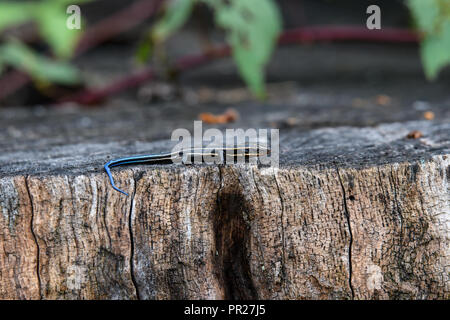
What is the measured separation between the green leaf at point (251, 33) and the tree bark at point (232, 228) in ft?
3.77

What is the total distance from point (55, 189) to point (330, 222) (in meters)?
0.80

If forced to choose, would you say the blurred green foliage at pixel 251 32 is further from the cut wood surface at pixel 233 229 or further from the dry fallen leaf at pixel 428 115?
the cut wood surface at pixel 233 229

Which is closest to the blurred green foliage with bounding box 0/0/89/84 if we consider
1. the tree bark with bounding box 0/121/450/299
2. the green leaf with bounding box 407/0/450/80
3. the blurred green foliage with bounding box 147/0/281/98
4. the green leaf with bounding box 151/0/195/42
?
the green leaf with bounding box 151/0/195/42

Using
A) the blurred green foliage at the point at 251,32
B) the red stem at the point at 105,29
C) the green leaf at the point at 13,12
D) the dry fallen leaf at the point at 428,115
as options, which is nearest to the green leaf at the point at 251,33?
the blurred green foliage at the point at 251,32

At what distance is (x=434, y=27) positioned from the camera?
8.34 feet

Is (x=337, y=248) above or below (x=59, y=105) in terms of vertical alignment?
below

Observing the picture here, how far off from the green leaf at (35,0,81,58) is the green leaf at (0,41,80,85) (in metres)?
0.23

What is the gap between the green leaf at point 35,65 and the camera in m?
3.13

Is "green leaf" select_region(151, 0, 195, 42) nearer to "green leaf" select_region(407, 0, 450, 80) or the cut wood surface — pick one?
"green leaf" select_region(407, 0, 450, 80)

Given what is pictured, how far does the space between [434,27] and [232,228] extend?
62.7 inches

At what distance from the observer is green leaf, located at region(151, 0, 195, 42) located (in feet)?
9.19

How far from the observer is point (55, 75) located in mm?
3418
